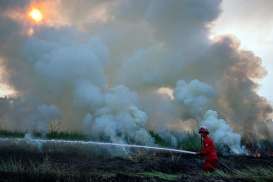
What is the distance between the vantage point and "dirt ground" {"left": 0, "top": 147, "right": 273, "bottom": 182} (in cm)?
2284

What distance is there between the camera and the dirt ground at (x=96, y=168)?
22844mm

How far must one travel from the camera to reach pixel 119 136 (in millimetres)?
61281

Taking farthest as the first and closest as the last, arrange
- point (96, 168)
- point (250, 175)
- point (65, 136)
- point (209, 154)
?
point (65, 136)
point (209, 154)
point (96, 168)
point (250, 175)

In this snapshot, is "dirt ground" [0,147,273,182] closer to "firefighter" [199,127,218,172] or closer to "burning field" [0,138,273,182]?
"burning field" [0,138,273,182]

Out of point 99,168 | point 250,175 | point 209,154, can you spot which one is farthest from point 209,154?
point 99,168

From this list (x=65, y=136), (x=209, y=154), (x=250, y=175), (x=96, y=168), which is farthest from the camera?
(x=65, y=136)

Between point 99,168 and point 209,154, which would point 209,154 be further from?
point 99,168

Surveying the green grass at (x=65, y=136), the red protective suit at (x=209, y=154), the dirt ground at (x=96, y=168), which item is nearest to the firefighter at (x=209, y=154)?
the red protective suit at (x=209, y=154)

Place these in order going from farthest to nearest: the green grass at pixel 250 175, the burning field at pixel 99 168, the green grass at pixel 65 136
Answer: the green grass at pixel 65 136 < the green grass at pixel 250 175 < the burning field at pixel 99 168

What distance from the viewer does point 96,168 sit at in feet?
95.0

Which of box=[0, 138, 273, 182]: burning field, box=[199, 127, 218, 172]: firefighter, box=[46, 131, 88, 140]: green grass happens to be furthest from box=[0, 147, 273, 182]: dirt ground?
box=[46, 131, 88, 140]: green grass

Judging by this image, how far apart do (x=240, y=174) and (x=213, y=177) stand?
252cm

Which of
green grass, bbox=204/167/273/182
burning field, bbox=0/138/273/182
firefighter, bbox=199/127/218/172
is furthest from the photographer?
firefighter, bbox=199/127/218/172

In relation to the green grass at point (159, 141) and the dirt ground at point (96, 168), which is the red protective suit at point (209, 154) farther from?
the green grass at point (159, 141)
